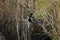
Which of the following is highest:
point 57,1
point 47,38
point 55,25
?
point 57,1

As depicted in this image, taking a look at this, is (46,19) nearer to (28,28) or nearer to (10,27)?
(28,28)

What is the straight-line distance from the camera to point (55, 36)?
326 cm

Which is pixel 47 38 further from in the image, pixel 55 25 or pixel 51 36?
pixel 55 25

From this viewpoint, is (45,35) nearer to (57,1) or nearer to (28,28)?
(28,28)

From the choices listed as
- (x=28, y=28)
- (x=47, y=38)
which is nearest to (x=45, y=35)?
(x=47, y=38)

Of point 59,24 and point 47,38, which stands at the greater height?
point 59,24

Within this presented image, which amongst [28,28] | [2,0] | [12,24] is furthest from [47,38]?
[2,0]

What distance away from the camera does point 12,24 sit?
3719mm

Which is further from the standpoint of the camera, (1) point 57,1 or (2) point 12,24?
(2) point 12,24

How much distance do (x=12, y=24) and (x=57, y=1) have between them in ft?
2.79

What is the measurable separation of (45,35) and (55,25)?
0.43 meters

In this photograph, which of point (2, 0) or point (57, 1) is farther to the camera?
point (2, 0)

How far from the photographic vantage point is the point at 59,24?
328cm

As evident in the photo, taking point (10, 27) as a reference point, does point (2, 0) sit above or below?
above
